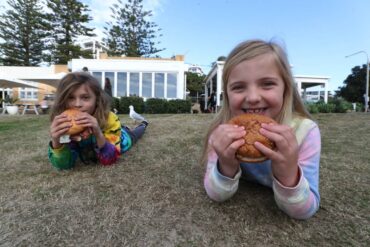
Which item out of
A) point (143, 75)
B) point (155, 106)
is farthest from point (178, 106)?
point (143, 75)

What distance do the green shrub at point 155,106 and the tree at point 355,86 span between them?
43925 millimetres

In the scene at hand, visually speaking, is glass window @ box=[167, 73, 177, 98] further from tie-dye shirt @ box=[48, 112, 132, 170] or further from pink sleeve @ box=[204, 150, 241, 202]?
pink sleeve @ box=[204, 150, 241, 202]

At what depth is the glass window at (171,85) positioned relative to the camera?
78.2ft

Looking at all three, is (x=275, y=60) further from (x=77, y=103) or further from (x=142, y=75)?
(x=142, y=75)

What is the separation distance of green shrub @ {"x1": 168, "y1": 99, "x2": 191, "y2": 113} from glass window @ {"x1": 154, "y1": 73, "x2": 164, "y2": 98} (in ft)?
19.8

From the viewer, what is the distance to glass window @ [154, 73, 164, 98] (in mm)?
23828

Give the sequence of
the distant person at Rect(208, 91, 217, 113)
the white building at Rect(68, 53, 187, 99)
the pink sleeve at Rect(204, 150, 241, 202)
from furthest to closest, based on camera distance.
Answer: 1. the white building at Rect(68, 53, 187, 99)
2. the distant person at Rect(208, 91, 217, 113)
3. the pink sleeve at Rect(204, 150, 241, 202)

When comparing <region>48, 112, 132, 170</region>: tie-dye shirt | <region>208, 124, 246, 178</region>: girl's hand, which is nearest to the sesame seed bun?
<region>48, 112, 132, 170</region>: tie-dye shirt

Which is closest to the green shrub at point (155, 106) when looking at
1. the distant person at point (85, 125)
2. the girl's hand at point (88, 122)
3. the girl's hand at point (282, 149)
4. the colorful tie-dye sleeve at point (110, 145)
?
the colorful tie-dye sleeve at point (110, 145)

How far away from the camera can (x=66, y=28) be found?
41500 millimetres

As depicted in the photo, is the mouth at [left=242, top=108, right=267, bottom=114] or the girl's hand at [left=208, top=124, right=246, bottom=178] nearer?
the girl's hand at [left=208, top=124, right=246, bottom=178]

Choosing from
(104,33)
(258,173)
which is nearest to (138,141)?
(258,173)

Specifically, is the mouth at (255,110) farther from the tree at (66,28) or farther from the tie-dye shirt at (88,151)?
the tree at (66,28)

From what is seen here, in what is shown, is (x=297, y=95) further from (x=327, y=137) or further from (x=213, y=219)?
(x=327, y=137)
